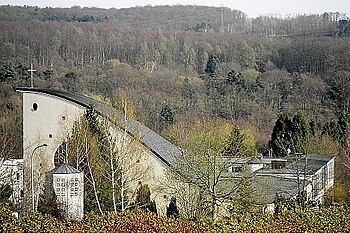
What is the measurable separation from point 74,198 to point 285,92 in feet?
114

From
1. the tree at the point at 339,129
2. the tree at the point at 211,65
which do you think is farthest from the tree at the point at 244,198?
the tree at the point at 211,65

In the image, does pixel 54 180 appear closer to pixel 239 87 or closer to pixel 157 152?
pixel 157 152

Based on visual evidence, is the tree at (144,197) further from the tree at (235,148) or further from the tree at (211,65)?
the tree at (211,65)

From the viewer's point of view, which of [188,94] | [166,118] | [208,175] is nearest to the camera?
[208,175]

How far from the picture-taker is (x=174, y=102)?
46.8 meters

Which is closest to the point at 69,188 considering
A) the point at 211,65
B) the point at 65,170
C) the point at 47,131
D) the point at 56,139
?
the point at 65,170

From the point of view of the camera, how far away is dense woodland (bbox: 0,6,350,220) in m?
33.6

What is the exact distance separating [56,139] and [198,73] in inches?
1738

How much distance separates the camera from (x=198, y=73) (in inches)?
2434

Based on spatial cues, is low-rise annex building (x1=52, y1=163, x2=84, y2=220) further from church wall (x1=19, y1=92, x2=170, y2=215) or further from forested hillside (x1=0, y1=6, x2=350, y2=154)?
forested hillside (x1=0, y1=6, x2=350, y2=154)

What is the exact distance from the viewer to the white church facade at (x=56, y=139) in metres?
16.5

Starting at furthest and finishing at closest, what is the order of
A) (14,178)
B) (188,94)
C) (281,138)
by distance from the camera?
1. (188,94)
2. (281,138)
3. (14,178)

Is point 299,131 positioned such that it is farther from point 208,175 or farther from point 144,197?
point 208,175

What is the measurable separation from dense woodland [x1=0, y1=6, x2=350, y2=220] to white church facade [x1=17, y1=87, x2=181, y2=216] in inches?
261
